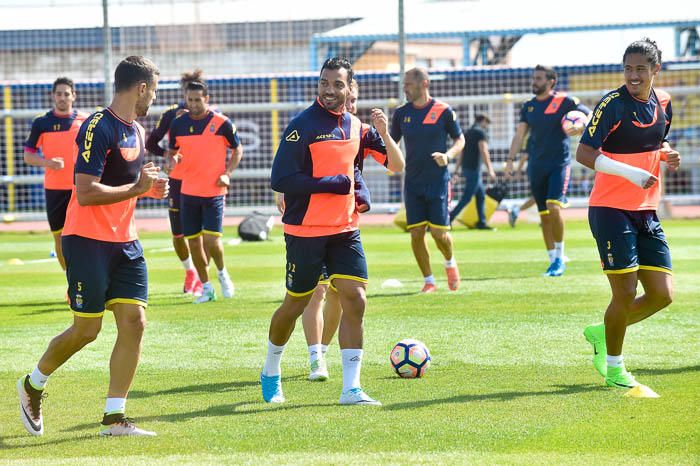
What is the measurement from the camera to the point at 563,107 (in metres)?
14.0

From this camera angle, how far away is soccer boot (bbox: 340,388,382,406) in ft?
22.9

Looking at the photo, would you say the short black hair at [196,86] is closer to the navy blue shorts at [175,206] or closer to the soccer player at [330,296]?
the navy blue shorts at [175,206]

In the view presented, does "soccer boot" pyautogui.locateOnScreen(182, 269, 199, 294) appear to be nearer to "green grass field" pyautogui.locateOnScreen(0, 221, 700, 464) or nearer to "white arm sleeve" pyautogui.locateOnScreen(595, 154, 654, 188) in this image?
"green grass field" pyautogui.locateOnScreen(0, 221, 700, 464)

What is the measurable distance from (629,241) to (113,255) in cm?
326

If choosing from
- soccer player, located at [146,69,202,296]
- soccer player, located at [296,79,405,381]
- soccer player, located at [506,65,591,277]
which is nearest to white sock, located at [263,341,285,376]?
soccer player, located at [296,79,405,381]

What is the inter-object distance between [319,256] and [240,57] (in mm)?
23330

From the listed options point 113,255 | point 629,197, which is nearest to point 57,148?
point 113,255

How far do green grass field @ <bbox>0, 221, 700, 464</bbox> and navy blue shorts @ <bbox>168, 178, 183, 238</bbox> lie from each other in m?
0.77

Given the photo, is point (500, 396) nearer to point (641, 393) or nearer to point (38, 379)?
point (641, 393)

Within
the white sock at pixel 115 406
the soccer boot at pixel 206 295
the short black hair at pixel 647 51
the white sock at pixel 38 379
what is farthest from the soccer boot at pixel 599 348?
the soccer boot at pixel 206 295

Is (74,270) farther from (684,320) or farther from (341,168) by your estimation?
(684,320)

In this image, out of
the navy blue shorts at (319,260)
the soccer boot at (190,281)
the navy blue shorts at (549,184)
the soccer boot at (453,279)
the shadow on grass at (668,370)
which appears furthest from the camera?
the navy blue shorts at (549,184)

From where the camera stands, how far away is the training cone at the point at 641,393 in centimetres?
703

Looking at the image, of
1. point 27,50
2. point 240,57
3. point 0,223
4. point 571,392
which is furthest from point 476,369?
point 27,50
